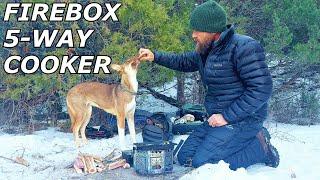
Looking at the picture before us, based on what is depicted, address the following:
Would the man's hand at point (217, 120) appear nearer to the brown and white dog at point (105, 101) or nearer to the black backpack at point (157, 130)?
the black backpack at point (157, 130)

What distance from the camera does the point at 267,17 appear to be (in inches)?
311

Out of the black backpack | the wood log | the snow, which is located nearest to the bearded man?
the snow

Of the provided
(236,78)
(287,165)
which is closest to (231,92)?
(236,78)

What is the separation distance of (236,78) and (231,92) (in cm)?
15

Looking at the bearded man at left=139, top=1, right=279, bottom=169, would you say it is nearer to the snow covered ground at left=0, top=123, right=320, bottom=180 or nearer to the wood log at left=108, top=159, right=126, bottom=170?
the snow covered ground at left=0, top=123, right=320, bottom=180

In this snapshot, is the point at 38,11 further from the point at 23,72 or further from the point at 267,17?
the point at 267,17

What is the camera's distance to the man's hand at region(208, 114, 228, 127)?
16.7ft

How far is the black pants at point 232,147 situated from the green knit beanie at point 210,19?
0.99 meters

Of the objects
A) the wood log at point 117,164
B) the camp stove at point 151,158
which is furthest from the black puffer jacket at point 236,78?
the wood log at point 117,164

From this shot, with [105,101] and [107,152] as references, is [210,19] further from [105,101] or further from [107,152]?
[107,152]

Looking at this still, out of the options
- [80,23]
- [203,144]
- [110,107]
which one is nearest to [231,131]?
[203,144]

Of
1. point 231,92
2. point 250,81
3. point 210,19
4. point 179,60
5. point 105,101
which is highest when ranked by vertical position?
point 210,19

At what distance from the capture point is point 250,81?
4945mm

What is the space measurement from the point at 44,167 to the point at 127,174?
102 centimetres
